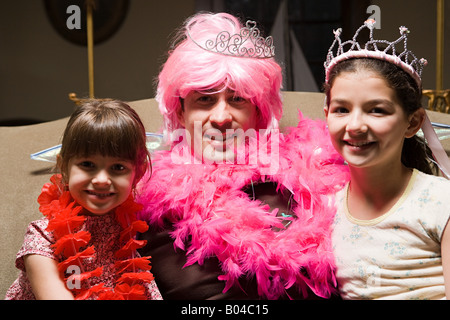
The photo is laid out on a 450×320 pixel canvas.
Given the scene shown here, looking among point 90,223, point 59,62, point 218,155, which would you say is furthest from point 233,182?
point 59,62

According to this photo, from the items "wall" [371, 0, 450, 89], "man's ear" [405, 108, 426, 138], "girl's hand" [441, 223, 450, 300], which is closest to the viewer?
"girl's hand" [441, 223, 450, 300]

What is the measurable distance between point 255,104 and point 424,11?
2.26 meters

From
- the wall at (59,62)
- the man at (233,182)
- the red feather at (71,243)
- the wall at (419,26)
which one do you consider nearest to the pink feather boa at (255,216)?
the man at (233,182)

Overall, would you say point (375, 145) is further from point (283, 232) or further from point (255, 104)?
point (255, 104)

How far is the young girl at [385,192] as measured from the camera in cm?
117

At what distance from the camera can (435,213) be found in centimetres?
116

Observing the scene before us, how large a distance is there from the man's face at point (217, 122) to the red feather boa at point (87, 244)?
0.88 feet

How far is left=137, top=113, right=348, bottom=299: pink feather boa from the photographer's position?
50.5 inches

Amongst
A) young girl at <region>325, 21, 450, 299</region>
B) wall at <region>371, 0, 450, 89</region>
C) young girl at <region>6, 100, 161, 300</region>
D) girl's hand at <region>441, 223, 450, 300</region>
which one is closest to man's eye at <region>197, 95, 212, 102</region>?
young girl at <region>6, 100, 161, 300</region>

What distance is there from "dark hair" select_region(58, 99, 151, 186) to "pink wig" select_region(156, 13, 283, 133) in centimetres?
26

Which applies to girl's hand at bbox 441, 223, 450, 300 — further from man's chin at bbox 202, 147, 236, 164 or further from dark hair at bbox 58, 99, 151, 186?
dark hair at bbox 58, 99, 151, 186

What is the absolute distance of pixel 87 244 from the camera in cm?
126

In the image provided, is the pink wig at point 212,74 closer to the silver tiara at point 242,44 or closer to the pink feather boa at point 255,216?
the silver tiara at point 242,44
